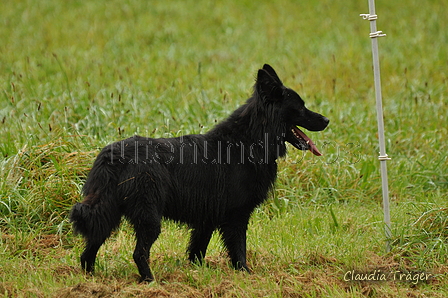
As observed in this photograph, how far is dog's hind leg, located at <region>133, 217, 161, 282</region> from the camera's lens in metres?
3.61

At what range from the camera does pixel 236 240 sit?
4.11m

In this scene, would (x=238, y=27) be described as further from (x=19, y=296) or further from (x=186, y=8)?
(x=19, y=296)

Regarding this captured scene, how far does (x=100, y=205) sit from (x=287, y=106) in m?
1.75

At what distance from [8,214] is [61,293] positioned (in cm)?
189

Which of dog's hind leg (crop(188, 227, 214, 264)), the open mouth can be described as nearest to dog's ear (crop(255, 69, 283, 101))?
the open mouth

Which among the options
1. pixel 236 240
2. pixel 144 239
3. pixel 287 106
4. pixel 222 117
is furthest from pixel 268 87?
pixel 222 117

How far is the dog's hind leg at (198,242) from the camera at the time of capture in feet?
13.8

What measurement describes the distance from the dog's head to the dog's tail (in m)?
1.35

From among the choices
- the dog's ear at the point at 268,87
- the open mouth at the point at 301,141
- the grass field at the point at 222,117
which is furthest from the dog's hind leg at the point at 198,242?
the dog's ear at the point at 268,87

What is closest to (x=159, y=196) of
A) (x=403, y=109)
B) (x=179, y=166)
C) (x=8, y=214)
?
(x=179, y=166)

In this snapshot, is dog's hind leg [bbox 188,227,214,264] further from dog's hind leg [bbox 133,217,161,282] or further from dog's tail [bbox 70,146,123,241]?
dog's tail [bbox 70,146,123,241]

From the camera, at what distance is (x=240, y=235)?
13.5 ft

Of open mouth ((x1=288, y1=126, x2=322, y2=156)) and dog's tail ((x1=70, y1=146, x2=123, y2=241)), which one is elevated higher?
open mouth ((x1=288, y1=126, x2=322, y2=156))

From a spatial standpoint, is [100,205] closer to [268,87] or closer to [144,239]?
[144,239]
